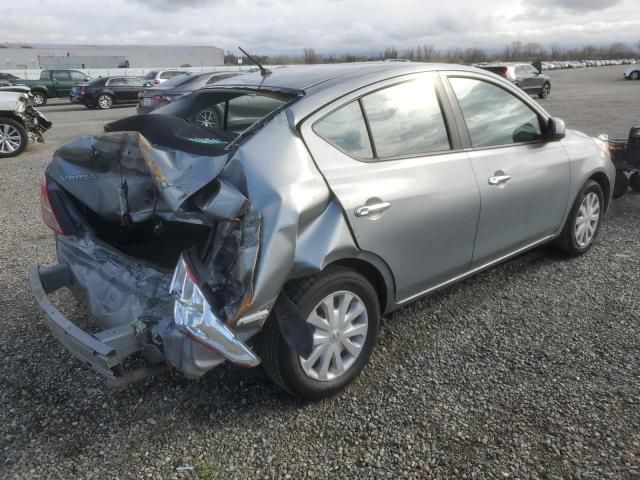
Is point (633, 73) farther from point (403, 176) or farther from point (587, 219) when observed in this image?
point (403, 176)

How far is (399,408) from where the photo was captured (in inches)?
105

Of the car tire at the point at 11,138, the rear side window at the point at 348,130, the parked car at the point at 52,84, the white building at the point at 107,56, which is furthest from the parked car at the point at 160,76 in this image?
the white building at the point at 107,56

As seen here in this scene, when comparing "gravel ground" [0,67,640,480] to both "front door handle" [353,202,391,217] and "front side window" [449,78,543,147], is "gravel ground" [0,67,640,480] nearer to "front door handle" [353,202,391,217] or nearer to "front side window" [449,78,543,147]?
"front door handle" [353,202,391,217]

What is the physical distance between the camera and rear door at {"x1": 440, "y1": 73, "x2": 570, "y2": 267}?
332cm

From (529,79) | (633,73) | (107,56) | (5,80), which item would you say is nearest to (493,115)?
(529,79)

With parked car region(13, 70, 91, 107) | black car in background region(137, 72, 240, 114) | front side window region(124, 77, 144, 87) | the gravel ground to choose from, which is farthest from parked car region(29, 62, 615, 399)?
parked car region(13, 70, 91, 107)

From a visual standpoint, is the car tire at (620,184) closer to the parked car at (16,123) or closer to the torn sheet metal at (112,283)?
the torn sheet metal at (112,283)

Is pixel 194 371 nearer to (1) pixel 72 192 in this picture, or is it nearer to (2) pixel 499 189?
(1) pixel 72 192

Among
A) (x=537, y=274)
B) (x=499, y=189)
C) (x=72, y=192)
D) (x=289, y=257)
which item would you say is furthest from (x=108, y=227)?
(x=537, y=274)

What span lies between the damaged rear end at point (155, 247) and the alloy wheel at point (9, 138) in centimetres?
851

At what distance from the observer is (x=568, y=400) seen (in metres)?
2.70

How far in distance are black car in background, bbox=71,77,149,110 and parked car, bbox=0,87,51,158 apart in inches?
486

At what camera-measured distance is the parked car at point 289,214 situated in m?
2.27

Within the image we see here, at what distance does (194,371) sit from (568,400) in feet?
6.41
